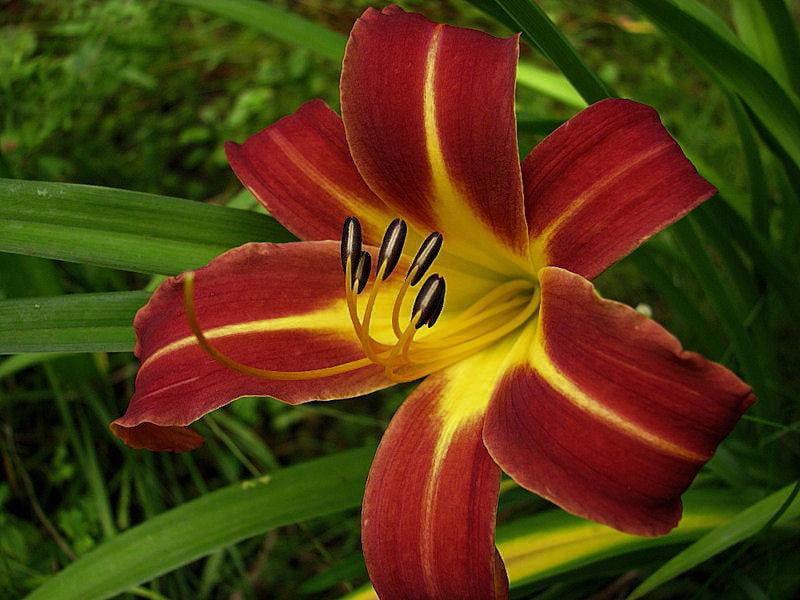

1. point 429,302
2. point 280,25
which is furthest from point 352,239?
point 280,25

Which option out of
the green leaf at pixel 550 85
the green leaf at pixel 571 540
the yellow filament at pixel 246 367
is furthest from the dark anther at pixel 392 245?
the green leaf at pixel 550 85

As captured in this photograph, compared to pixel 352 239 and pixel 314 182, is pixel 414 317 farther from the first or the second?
pixel 314 182

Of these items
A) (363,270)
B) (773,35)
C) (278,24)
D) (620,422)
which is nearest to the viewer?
(620,422)

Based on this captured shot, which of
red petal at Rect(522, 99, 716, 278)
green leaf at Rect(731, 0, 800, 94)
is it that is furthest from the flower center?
green leaf at Rect(731, 0, 800, 94)

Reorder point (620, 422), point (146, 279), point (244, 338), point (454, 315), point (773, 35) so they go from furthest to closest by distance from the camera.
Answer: point (146, 279) < point (773, 35) < point (454, 315) < point (244, 338) < point (620, 422)

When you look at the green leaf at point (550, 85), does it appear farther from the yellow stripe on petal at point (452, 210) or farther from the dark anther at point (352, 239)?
the dark anther at point (352, 239)

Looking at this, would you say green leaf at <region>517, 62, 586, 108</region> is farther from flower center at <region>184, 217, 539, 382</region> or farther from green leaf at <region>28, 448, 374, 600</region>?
green leaf at <region>28, 448, 374, 600</region>
